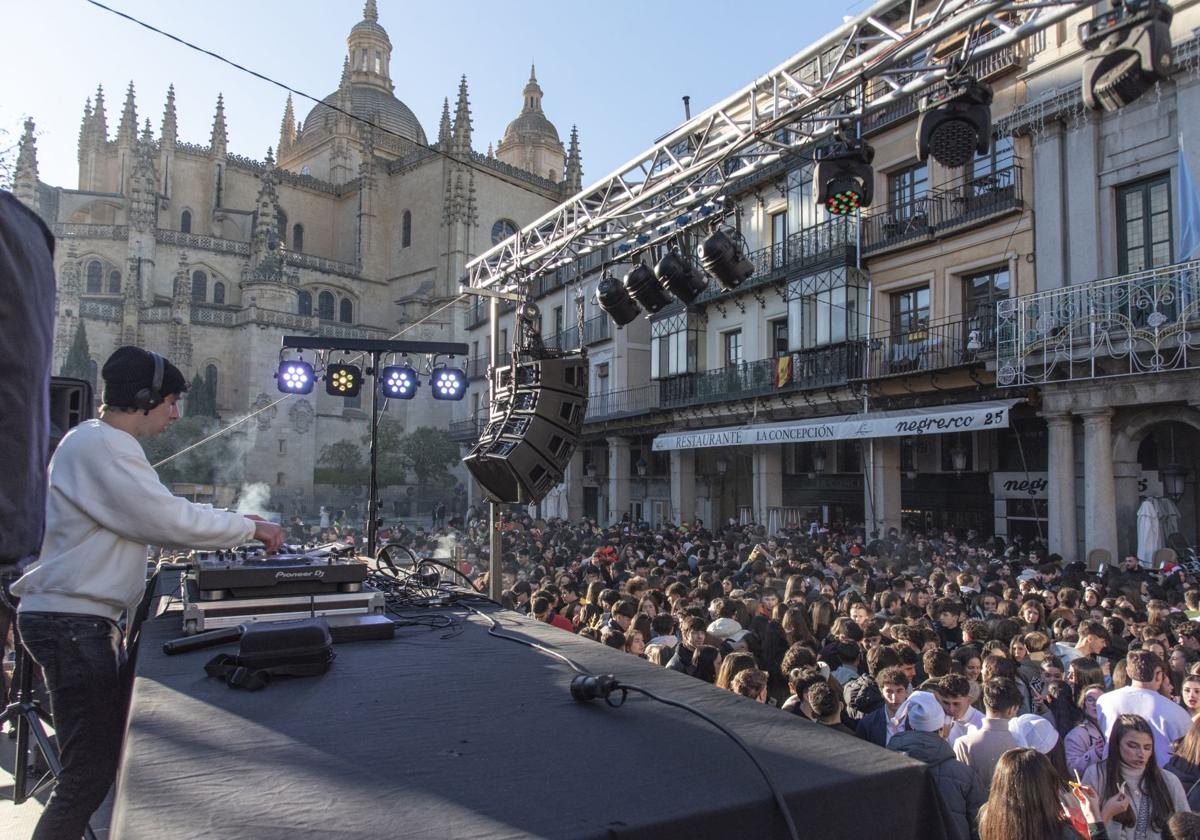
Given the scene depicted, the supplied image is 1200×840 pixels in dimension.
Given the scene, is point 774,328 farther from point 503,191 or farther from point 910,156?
point 503,191

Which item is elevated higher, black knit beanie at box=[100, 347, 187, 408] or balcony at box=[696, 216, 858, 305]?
balcony at box=[696, 216, 858, 305]

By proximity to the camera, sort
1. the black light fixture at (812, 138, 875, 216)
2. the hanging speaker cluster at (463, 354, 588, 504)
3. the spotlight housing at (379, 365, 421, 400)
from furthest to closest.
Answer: the spotlight housing at (379, 365, 421, 400) < the hanging speaker cluster at (463, 354, 588, 504) < the black light fixture at (812, 138, 875, 216)

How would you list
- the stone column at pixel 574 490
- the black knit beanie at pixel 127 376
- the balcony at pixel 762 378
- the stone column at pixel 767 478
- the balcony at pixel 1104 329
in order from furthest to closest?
the stone column at pixel 574 490
the stone column at pixel 767 478
the balcony at pixel 762 378
the balcony at pixel 1104 329
the black knit beanie at pixel 127 376

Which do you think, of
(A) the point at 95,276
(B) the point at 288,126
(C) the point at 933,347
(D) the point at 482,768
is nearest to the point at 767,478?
(C) the point at 933,347

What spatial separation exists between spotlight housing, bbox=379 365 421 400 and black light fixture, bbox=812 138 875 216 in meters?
6.36

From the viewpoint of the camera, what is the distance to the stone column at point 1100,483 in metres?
14.7

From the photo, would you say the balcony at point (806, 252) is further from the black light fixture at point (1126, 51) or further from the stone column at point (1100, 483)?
the black light fixture at point (1126, 51)

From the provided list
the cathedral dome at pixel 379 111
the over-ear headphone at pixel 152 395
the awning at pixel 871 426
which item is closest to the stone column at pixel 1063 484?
the awning at pixel 871 426

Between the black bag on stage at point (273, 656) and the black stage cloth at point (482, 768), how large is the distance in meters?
0.05

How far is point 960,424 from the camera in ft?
53.7

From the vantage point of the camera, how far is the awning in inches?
634

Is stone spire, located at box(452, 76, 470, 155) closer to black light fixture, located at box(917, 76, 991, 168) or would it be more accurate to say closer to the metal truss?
the metal truss

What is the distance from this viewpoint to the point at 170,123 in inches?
2093

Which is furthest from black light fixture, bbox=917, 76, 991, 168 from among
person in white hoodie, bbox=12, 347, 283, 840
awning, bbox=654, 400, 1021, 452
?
awning, bbox=654, 400, 1021, 452
